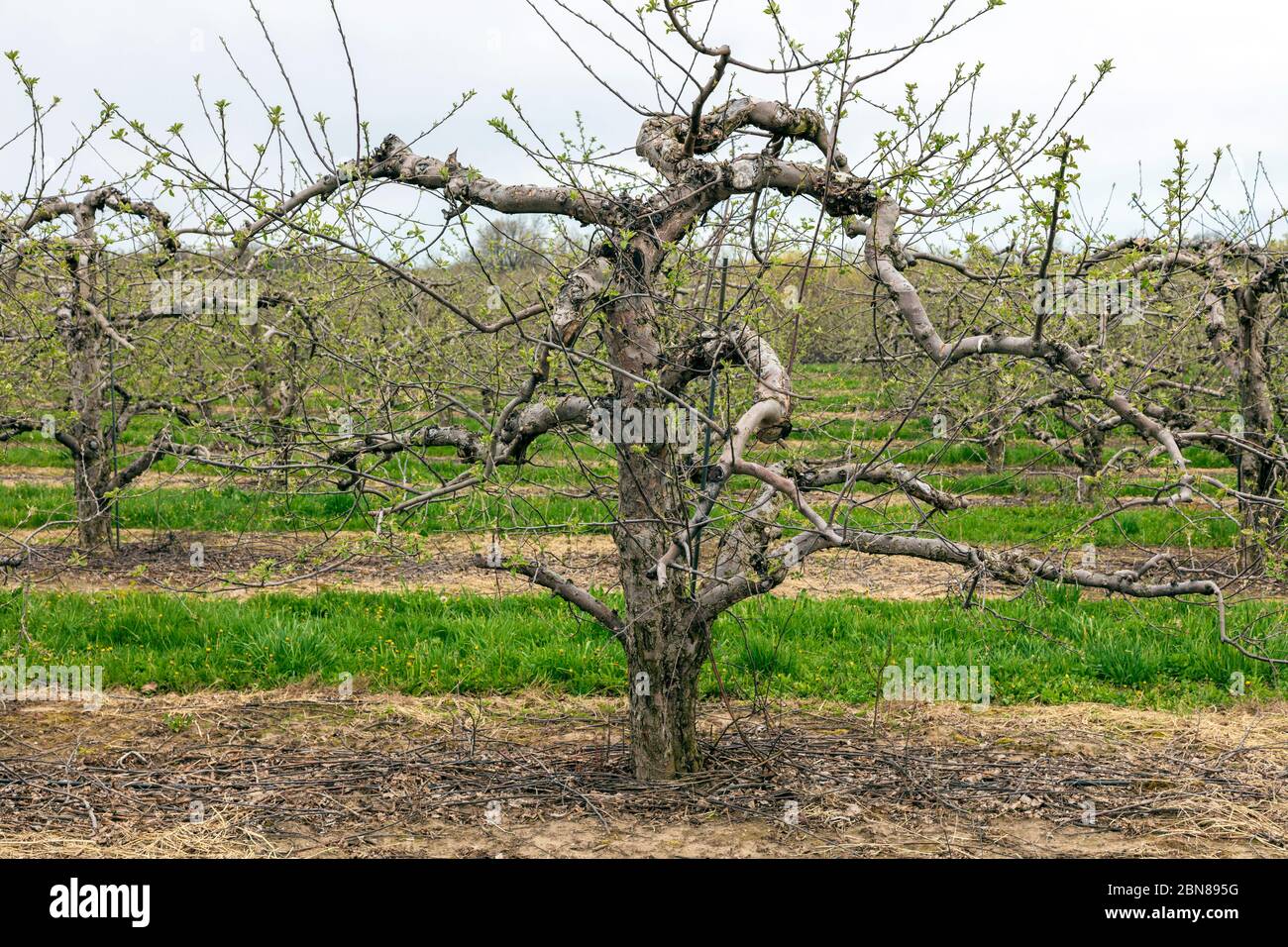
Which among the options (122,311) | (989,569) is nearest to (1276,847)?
(989,569)

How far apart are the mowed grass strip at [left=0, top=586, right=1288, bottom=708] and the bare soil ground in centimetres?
21

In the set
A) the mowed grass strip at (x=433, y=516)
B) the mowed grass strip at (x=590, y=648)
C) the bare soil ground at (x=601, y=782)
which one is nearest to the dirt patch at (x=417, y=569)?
the mowed grass strip at (x=433, y=516)

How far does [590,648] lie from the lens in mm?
7043

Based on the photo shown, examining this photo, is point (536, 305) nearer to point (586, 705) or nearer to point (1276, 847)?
point (586, 705)

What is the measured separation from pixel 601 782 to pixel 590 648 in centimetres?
177

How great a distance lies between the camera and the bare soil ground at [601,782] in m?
4.78

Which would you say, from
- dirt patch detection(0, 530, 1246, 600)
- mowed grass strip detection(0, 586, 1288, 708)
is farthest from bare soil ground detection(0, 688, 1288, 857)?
dirt patch detection(0, 530, 1246, 600)

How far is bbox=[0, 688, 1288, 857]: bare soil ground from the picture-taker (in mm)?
4777

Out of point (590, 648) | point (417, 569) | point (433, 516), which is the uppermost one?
point (433, 516)

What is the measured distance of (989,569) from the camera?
4.91m

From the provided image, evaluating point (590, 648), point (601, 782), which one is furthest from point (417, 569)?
point (601, 782)

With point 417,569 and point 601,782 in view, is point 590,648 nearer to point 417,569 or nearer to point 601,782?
point 601,782

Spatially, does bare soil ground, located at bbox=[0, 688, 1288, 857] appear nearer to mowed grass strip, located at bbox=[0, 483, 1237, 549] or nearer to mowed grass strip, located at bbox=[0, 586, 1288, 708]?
mowed grass strip, located at bbox=[0, 586, 1288, 708]

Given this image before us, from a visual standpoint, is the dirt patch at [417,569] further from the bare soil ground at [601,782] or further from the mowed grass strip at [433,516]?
the bare soil ground at [601,782]
